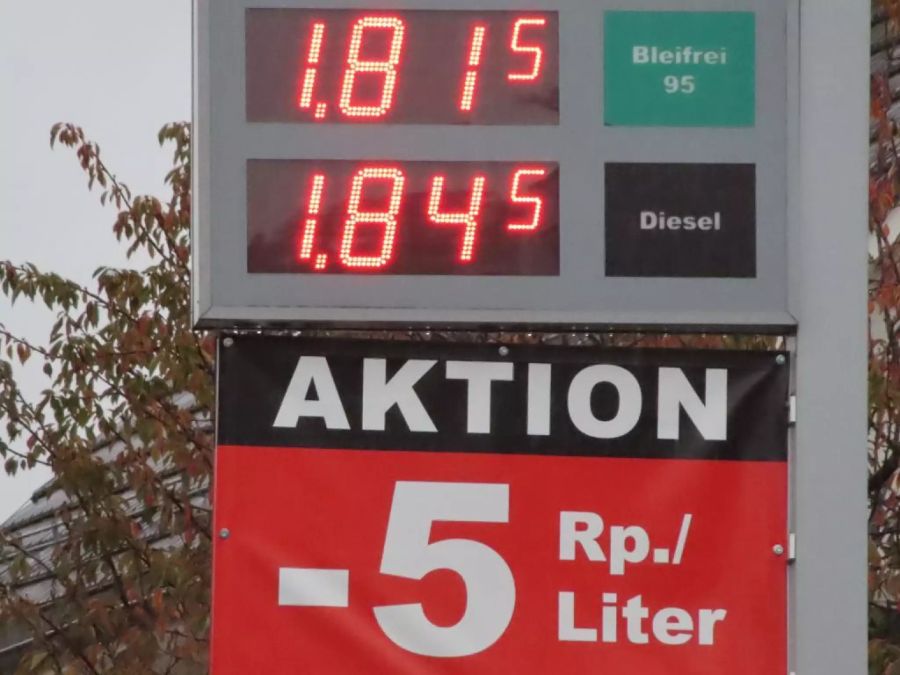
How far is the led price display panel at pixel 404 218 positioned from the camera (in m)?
6.41

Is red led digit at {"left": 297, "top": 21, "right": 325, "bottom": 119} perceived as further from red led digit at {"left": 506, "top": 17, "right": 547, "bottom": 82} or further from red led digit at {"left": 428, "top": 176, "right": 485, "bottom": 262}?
red led digit at {"left": 506, "top": 17, "right": 547, "bottom": 82}

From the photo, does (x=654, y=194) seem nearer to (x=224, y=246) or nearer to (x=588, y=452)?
(x=588, y=452)

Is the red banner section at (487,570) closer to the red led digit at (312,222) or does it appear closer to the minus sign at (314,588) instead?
the minus sign at (314,588)

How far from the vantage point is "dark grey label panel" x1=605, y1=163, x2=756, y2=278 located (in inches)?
254

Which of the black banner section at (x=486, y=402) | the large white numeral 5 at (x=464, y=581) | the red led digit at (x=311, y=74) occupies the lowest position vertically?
the large white numeral 5 at (x=464, y=581)

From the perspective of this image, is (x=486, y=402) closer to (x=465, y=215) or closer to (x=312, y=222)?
(x=465, y=215)

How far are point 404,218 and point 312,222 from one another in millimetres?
296

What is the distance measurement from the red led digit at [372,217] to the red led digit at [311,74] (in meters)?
0.26

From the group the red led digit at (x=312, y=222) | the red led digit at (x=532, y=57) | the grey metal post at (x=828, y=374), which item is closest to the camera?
the red led digit at (x=312, y=222)

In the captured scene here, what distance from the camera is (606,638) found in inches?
258

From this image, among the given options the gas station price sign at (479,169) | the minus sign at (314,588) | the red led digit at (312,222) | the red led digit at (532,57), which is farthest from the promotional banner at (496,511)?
the red led digit at (532,57)

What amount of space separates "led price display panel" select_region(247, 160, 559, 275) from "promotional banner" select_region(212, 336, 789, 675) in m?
0.38

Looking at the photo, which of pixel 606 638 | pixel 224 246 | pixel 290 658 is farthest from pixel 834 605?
pixel 224 246

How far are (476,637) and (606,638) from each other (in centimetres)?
43
